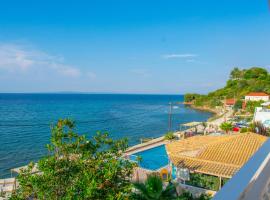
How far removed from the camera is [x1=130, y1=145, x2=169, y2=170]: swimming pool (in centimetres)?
1538

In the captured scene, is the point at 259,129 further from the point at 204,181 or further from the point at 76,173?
the point at 76,173

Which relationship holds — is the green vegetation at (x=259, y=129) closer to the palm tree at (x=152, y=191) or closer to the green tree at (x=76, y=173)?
the palm tree at (x=152, y=191)

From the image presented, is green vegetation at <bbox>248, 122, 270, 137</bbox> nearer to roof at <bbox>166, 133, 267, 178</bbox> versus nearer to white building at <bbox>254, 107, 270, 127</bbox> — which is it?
white building at <bbox>254, 107, 270, 127</bbox>

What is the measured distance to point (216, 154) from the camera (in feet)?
35.2

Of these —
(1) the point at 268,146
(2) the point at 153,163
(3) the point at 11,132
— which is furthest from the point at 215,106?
(1) the point at 268,146

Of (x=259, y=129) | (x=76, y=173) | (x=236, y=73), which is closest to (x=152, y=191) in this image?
(x=76, y=173)

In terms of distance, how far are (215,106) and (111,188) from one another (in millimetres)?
62165

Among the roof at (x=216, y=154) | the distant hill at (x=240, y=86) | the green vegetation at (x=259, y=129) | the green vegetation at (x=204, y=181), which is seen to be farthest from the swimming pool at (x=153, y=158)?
the distant hill at (x=240, y=86)

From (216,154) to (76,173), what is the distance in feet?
25.5

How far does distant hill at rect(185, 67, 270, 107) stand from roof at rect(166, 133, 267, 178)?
2045 inches

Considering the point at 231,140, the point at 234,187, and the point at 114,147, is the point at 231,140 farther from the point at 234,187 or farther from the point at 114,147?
the point at 234,187

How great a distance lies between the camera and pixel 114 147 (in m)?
4.96

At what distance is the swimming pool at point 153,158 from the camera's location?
605 inches

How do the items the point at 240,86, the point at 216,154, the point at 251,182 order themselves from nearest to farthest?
the point at 251,182, the point at 216,154, the point at 240,86
